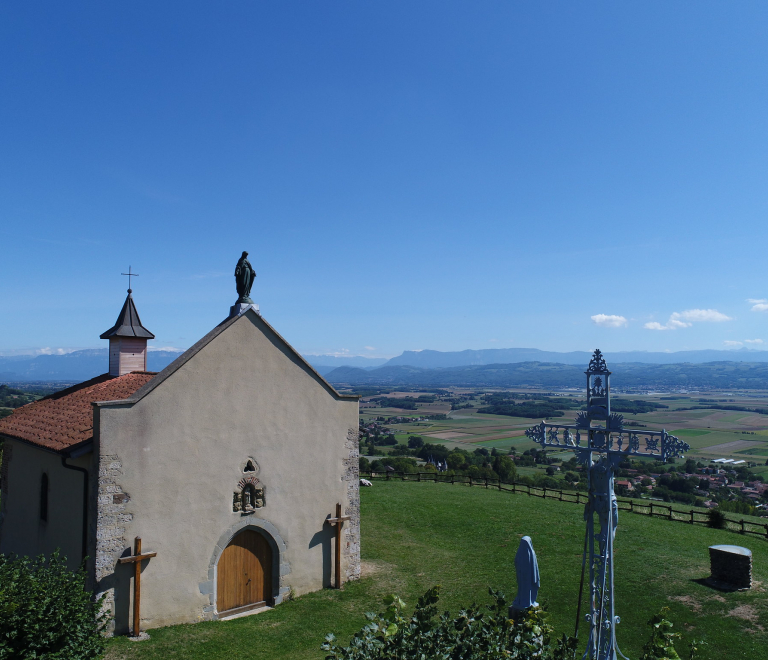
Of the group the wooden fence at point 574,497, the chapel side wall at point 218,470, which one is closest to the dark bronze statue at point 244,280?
the chapel side wall at point 218,470

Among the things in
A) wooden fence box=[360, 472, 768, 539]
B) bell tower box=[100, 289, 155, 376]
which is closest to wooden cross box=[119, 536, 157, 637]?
bell tower box=[100, 289, 155, 376]

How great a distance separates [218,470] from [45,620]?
17.4 ft

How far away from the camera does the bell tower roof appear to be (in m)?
18.6

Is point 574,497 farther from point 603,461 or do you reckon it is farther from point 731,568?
point 603,461

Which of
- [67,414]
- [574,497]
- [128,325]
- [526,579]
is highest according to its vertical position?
[128,325]

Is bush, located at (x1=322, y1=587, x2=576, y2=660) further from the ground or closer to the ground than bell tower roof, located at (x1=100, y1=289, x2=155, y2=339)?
closer to the ground

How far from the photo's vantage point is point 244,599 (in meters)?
13.3

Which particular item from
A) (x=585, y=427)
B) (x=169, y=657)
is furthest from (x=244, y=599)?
(x=585, y=427)

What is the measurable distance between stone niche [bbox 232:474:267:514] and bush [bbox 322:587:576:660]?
8.55 meters

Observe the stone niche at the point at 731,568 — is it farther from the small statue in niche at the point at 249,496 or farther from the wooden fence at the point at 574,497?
the small statue in niche at the point at 249,496

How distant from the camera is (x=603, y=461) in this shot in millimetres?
8125

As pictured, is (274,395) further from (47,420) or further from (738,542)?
(738,542)

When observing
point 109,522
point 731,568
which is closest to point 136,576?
point 109,522

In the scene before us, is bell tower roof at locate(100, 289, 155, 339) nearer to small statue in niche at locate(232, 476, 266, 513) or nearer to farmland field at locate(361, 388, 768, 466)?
small statue in niche at locate(232, 476, 266, 513)
